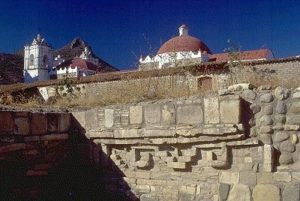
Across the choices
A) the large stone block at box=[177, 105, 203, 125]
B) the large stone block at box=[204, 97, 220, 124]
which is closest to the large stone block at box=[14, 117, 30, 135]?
the large stone block at box=[177, 105, 203, 125]

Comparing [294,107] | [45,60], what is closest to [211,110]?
[294,107]

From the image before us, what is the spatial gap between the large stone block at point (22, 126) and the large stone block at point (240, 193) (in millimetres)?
2708

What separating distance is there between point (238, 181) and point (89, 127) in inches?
89.5

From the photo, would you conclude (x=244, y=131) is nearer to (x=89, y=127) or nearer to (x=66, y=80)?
(x=89, y=127)

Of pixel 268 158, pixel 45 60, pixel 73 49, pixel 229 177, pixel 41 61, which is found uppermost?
pixel 73 49

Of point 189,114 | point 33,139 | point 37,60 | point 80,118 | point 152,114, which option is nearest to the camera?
point 189,114

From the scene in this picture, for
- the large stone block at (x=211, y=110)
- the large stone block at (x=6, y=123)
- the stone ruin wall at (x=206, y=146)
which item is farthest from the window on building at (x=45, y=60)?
the large stone block at (x=211, y=110)

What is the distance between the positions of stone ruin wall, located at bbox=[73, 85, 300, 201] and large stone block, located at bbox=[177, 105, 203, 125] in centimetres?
1

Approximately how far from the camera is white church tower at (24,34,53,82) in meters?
40.6

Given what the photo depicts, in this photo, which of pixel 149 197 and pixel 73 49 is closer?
pixel 149 197

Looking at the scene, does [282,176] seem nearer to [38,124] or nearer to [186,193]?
[186,193]

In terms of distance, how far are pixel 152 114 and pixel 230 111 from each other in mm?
1082

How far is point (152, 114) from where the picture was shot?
191 inches

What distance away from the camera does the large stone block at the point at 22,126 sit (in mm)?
4566
